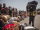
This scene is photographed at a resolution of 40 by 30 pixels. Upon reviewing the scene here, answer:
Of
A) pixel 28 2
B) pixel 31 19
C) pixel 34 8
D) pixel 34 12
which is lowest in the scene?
pixel 31 19

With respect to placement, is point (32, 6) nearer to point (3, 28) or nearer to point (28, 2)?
point (28, 2)

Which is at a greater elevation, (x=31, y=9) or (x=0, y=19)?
(x=31, y=9)

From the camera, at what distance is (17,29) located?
3.12 feet

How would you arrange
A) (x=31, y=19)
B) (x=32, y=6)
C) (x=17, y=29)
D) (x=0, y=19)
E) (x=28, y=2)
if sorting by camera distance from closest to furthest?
(x=0, y=19) → (x=17, y=29) → (x=28, y=2) → (x=32, y=6) → (x=31, y=19)

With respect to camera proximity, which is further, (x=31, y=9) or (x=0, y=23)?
(x=31, y=9)

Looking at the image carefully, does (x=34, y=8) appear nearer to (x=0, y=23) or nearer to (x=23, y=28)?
A: (x=23, y=28)

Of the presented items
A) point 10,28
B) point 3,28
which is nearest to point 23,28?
point 10,28

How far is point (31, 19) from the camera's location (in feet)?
5.12

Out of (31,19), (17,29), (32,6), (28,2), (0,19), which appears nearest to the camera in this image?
(0,19)

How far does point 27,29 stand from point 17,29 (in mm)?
218

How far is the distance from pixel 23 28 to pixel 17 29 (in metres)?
0.13

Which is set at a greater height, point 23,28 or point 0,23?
point 0,23

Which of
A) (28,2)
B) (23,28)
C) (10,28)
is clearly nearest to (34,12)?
(28,2)

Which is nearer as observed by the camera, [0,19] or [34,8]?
[0,19]
